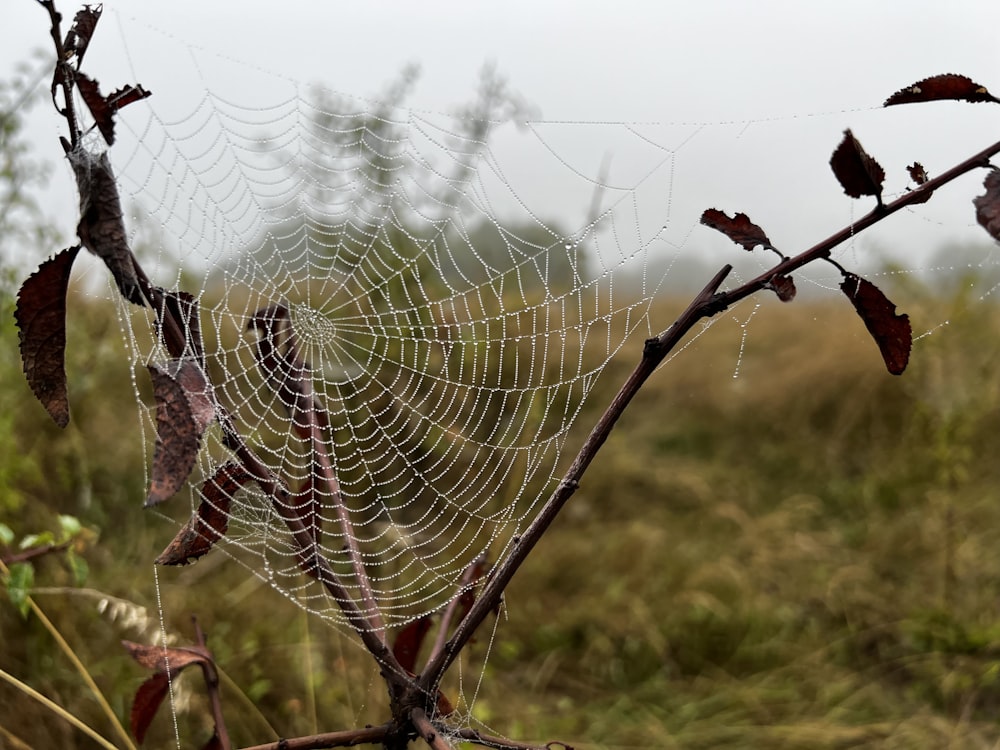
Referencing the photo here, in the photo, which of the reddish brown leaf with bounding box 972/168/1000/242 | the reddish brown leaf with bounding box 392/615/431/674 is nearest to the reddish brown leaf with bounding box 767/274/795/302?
the reddish brown leaf with bounding box 972/168/1000/242

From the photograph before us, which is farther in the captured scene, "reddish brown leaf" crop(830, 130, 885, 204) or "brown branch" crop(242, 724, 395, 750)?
"brown branch" crop(242, 724, 395, 750)

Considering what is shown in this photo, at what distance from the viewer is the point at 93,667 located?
1724 millimetres

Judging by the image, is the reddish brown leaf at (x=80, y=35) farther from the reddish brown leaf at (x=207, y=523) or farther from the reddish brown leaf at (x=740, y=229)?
the reddish brown leaf at (x=740, y=229)

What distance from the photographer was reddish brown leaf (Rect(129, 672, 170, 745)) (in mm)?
772

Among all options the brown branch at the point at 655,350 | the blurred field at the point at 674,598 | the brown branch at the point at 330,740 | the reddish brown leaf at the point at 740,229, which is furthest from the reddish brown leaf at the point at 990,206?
the blurred field at the point at 674,598

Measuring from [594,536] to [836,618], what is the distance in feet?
3.08

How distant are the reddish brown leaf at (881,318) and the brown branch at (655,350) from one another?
6 centimetres

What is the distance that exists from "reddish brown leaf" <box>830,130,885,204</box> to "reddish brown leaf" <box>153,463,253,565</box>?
1.40ft

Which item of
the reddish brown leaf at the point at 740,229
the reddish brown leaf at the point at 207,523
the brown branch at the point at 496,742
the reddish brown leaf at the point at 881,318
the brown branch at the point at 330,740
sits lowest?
the brown branch at the point at 496,742

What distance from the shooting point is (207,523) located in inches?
24.7

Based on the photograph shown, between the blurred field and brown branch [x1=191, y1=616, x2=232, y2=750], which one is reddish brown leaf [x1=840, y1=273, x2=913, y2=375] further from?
the blurred field

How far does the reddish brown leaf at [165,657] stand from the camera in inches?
28.8

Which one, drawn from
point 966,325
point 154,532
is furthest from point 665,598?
point 154,532

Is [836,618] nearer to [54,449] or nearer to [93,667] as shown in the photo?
[93,667]
